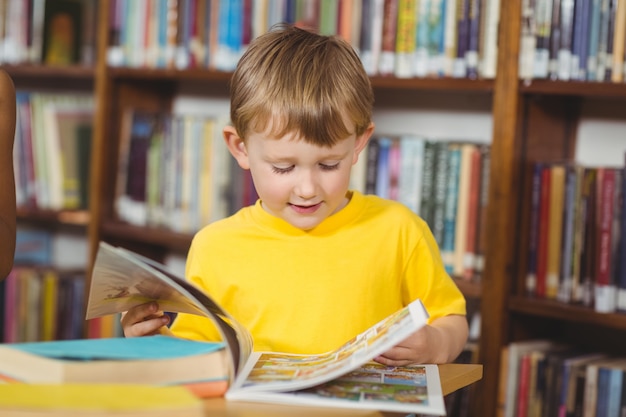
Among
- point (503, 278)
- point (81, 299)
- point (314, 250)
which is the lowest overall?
point (81, 299)

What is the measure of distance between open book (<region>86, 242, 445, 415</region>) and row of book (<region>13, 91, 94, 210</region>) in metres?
1.82

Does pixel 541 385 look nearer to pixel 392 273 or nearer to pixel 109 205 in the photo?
pixel 392 273

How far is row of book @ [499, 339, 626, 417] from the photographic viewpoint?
1753 mm

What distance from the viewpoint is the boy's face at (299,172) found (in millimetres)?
1128

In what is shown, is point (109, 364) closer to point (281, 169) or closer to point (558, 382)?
point (281, 169)

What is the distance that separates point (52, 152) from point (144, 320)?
1808 millimetres

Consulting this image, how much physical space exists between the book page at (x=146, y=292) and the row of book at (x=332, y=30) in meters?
1.08

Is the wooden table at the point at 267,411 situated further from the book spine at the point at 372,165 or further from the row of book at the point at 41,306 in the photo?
the row of book at the point at 41,306

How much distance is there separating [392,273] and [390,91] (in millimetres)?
1148

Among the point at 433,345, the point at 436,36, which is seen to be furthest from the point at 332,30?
the point at 433,345

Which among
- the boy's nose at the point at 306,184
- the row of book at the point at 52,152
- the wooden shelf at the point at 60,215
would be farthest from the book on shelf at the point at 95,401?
the row of book at the point at 52,152

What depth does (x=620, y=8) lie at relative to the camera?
1713 mm

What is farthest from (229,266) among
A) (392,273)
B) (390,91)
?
(390,91)

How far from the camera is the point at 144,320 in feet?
3.54
